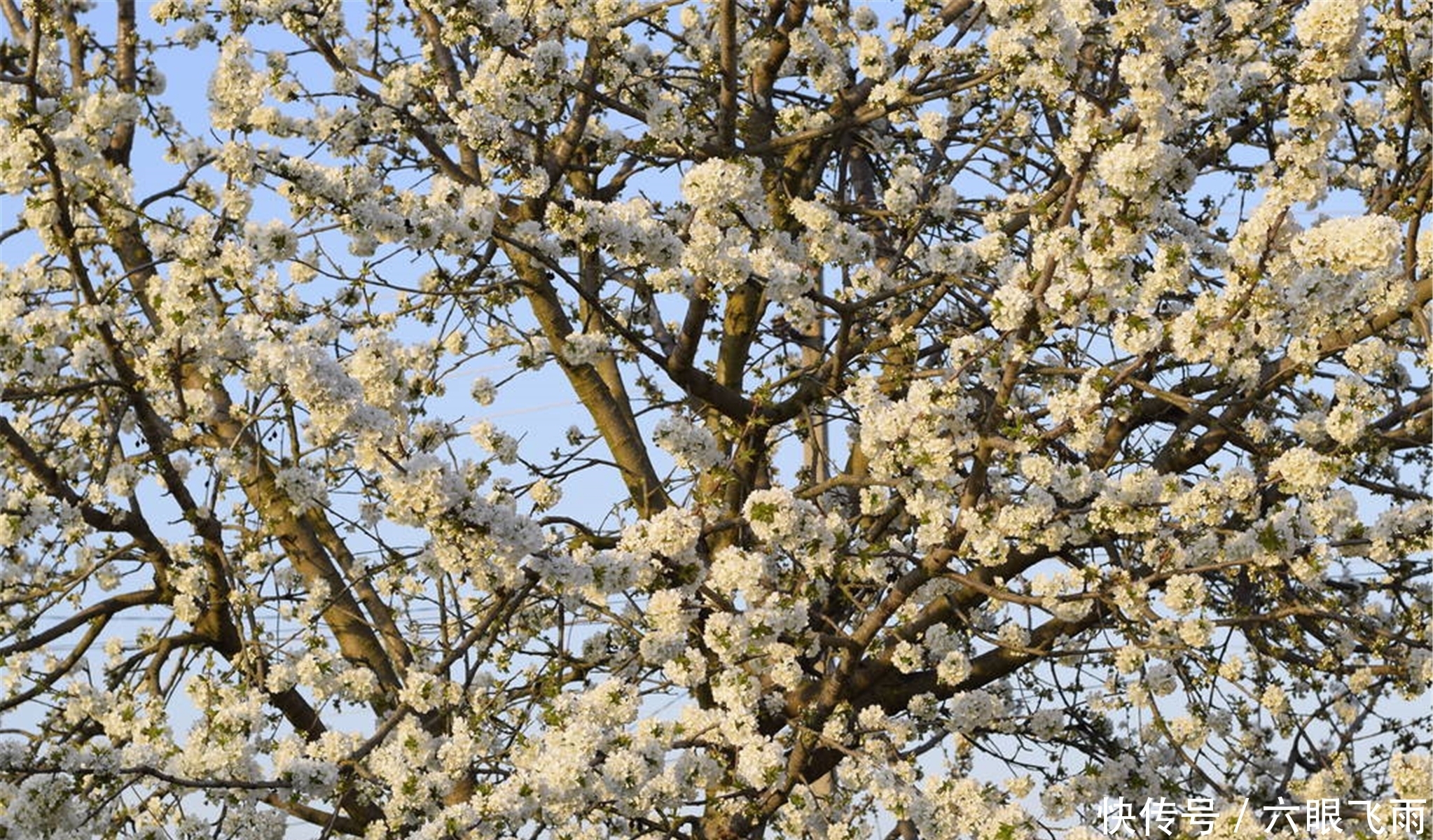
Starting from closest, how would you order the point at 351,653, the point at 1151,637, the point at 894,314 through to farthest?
the point at 1151,637, the point at 351,653, the point at 894,314

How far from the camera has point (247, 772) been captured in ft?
18.4

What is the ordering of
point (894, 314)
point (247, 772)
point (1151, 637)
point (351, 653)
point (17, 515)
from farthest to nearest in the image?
point (894, 314)
point (351, 653)
point (17, 515)
point (1151, 637)
point (247, 772)

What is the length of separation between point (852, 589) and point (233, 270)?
3134mm

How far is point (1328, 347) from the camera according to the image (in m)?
6.27

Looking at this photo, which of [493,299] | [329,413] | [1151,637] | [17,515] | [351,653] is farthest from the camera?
[351,653]

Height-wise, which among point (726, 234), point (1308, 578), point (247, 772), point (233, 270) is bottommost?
point (247, 772)

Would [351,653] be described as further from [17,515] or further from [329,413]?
[329,413]

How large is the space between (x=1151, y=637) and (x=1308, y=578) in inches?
23.4

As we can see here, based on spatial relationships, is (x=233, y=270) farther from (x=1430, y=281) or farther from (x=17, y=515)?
(x=1430, y=281)

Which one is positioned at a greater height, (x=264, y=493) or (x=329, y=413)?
(x=264, y=493)

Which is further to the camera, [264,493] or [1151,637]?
[264,493]

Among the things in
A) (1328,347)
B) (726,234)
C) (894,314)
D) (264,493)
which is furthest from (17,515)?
(1328,347)

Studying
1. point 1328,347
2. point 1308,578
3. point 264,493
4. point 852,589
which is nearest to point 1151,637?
point 1308,578

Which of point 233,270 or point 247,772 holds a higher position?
point 233,270
